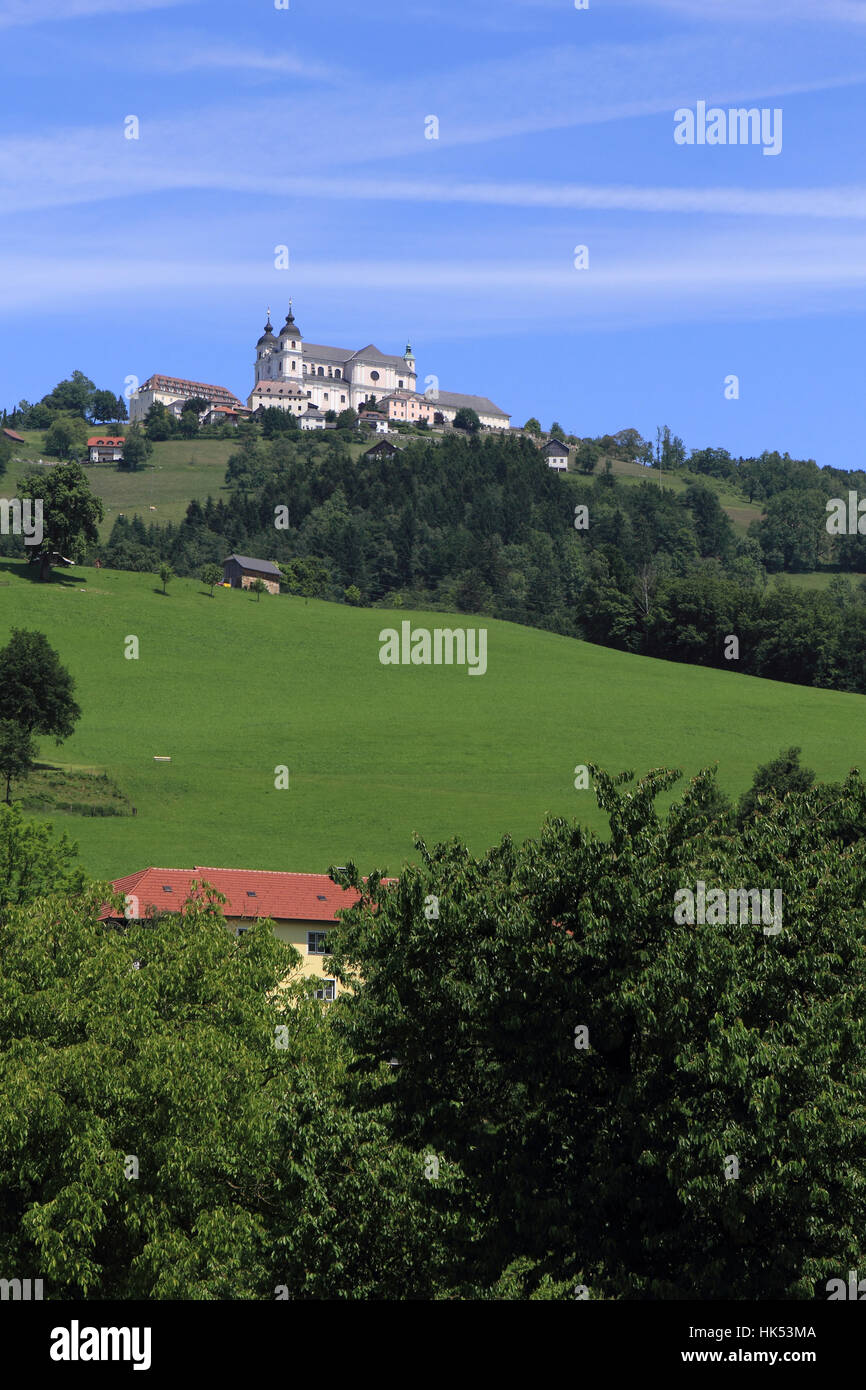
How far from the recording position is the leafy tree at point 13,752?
8975 cm

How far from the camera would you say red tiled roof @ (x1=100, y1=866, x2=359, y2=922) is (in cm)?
6438

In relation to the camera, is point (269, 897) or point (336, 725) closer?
point (269, 897)

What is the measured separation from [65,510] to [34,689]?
2484 inches

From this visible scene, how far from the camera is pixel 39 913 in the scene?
36.3 metres

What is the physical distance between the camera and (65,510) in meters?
155

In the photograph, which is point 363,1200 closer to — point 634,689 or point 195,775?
point 195,775

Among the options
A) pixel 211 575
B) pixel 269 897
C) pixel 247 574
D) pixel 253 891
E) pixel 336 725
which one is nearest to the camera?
pixel 269 897

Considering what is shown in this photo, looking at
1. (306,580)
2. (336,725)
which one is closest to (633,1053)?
(336,725)

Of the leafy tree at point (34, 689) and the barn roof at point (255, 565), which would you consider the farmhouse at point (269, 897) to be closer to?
the leafy tree at point (34, 689)

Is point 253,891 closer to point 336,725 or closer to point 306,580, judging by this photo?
point 336,725

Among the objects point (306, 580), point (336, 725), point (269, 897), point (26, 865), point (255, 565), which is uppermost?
point (255, 565)

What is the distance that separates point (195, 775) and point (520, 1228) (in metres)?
81.2
